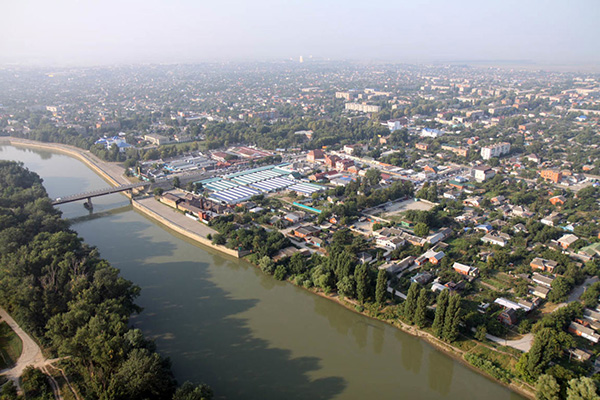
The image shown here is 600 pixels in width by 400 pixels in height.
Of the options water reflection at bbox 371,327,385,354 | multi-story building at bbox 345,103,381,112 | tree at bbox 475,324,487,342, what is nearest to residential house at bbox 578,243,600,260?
tree at bbox 475,324,487,342

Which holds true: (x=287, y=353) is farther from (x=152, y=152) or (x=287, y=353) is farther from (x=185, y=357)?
(x=152, y=152)

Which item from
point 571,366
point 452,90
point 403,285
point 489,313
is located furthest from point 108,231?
point 452,90

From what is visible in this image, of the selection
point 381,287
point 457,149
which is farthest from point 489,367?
point 457,149

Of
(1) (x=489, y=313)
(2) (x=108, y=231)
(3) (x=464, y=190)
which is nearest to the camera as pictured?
(1) (x=489, y=313)

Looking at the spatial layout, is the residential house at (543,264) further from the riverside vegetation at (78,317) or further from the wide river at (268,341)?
the riverside vegetation at (78,317)

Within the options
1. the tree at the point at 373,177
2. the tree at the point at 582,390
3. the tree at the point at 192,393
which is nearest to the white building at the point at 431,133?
the tree at the point at 373,177

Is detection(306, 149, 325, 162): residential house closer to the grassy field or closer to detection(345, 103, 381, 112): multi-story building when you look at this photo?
the grassy field
